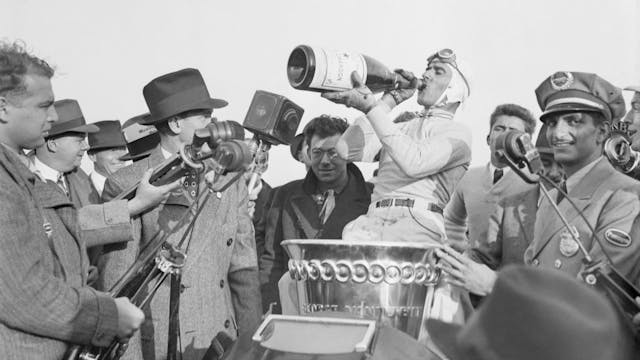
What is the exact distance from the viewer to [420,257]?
3.24 meters

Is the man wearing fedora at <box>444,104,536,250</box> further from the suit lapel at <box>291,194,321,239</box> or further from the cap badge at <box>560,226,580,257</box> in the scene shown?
the suit lapel at <box>291,194,321,239</box>

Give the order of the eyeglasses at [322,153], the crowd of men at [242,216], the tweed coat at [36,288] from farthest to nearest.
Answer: the eyeglasses at [322,153]
the crowd of men at [242,216]
the tweed coat at [36,288]

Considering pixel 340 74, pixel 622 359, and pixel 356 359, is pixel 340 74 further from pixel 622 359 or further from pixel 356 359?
pixel 622 359

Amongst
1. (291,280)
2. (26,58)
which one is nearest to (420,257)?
(291,280)

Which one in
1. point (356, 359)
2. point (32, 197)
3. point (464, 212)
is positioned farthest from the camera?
point (464, 212)

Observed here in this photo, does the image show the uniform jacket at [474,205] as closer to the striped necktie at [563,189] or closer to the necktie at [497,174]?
the necktie at [497,174]

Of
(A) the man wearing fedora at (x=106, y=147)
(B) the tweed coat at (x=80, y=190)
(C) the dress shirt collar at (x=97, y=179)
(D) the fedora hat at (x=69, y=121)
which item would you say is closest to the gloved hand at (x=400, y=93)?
(B) the tweed coat at (x=80, y=190)

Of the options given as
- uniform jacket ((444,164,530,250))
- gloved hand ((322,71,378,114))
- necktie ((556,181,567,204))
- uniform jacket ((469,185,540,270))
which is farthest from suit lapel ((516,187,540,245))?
gloved hand ((322,71,378,114))

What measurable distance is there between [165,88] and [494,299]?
2868 mm

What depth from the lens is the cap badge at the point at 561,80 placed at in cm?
364

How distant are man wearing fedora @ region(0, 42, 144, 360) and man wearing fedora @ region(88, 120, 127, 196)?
4.30m

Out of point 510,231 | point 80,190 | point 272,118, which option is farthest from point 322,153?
point 272,118

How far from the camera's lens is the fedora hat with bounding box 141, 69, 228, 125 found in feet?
14.1

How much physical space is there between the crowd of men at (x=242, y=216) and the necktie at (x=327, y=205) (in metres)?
1.03
